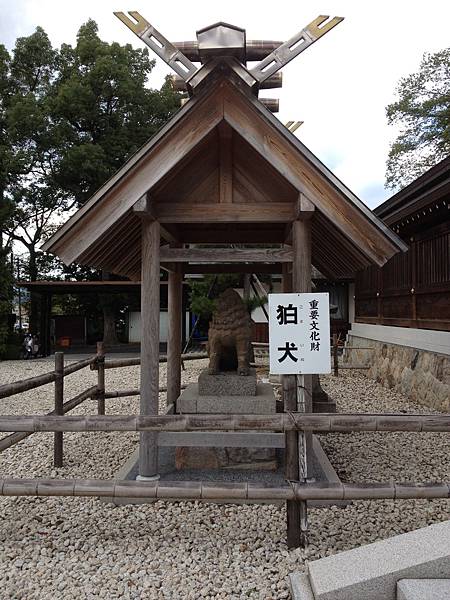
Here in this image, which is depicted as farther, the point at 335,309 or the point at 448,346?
the point at 335,309

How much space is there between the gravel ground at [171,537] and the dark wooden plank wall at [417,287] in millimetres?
3671

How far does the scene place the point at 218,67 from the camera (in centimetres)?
359

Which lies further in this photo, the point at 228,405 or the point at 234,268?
the point at 234,268

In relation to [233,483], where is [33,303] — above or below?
above

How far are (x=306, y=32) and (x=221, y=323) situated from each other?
2.97 m

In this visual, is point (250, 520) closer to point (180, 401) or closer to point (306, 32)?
point (180, 401)

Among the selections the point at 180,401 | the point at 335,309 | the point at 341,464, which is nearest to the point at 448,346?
the point at 341,464

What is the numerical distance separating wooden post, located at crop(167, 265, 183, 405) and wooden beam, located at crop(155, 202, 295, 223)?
1.71m

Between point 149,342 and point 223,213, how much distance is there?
4.65 feet

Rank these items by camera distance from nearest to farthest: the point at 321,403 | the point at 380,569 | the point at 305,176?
the point at 380,569
the point at 305,176
the point at 321,403

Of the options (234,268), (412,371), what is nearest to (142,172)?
(234,268)

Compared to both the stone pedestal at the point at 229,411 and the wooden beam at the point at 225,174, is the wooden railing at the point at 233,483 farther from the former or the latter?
the wooden beam at the point at 225,174

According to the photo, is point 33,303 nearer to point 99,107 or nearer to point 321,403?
point 99,107

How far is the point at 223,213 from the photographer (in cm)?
411
